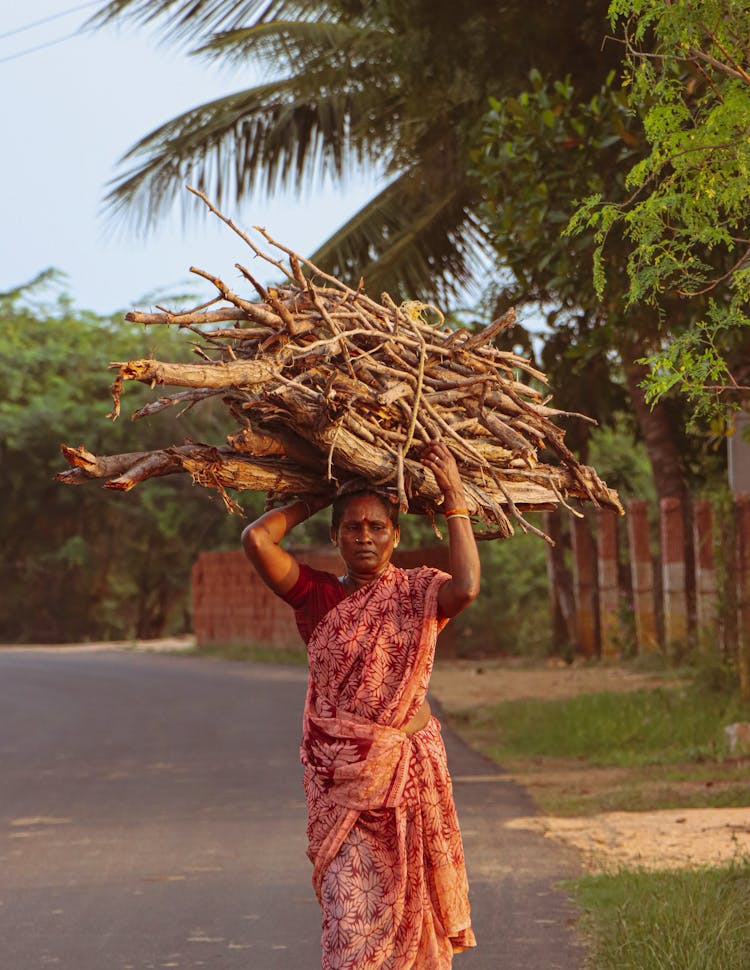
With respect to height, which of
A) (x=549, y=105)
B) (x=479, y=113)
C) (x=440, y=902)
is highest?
(x=479, y=113)

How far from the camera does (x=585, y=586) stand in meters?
20.5

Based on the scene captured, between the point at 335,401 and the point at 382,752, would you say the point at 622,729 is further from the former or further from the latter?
the point at 335,401

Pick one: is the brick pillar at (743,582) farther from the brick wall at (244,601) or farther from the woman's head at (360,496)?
the brick wall at (244,601)

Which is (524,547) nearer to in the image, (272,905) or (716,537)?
(716,537)

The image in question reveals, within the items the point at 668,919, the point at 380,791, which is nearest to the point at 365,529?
the point at 380,791

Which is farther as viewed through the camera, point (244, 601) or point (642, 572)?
point (244, 601)

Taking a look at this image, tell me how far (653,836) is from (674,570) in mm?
9694

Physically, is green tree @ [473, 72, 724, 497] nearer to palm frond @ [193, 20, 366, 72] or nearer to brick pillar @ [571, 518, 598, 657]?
palm frond @ [193, 20, 366, 72]

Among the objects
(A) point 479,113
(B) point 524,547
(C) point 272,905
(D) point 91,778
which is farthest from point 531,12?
(B) point 524,547

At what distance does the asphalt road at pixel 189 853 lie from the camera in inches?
242

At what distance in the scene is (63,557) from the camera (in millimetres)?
32406

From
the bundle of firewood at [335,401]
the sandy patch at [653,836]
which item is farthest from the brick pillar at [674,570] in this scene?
the bundle of firewood at [335,401]

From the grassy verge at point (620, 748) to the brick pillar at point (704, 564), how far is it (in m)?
1.66

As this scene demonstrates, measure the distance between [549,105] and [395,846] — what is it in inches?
A: 277
